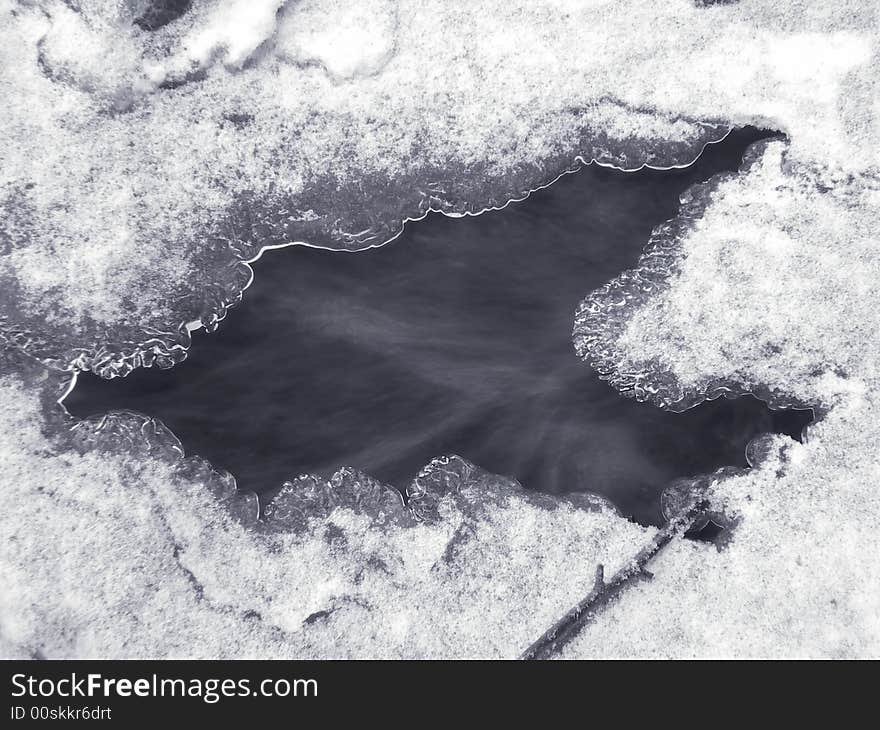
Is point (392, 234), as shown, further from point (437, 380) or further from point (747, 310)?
point (747, 310)

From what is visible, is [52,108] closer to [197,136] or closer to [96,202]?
[96,202]

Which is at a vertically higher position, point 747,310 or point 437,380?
point 747,310

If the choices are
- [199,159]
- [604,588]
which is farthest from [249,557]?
[199,159]

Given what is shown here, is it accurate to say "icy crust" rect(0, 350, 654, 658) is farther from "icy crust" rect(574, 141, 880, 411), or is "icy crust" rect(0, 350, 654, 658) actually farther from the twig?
"icy crust" rect(574, 141, 880, 411)

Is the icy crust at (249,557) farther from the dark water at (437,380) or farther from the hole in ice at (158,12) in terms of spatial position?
the hole in ice at (158,12)

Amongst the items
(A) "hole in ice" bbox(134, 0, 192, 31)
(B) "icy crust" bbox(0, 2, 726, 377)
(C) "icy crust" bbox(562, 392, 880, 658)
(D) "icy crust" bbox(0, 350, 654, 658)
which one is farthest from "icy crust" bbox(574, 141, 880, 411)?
(A) "hole in ice" bbox(134, 0, 192, 31)

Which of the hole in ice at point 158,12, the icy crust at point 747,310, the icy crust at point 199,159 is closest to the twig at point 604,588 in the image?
the icy crust at point 747,310
